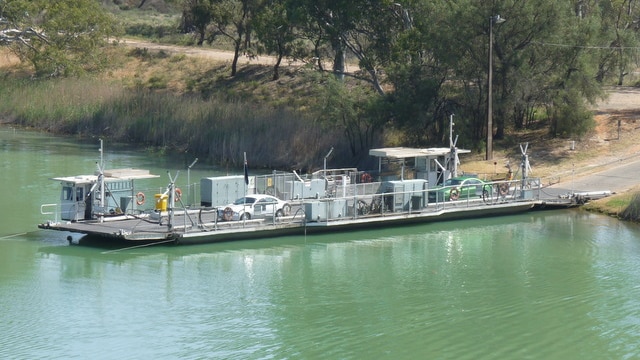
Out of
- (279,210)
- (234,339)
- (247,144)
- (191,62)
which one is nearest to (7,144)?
(247,144)

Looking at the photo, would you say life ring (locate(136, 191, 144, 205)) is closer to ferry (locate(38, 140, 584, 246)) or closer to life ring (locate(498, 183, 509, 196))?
ferry (locate(38, 140, 584, 246))

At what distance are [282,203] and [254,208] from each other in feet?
4.25

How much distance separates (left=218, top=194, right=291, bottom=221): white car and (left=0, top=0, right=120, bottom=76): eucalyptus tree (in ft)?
116

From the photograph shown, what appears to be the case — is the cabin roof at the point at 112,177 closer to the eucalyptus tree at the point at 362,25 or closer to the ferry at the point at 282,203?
the ferry at the point at 282,203

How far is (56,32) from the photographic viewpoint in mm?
75312

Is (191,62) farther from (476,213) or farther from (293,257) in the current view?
(293,257)

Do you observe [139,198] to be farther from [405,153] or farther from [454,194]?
[454,194]

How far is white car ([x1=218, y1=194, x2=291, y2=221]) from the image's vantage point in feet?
137

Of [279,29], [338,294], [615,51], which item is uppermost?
[279,29]

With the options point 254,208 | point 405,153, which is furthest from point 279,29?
point 254,208

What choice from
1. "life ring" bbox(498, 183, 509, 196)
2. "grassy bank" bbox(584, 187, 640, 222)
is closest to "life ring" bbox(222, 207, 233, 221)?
"life ring" bbox(498, 183, 509, 196)

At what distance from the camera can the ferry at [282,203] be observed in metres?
40.8

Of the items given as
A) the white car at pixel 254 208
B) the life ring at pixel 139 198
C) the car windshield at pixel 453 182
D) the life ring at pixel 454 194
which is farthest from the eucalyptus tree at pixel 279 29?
the life ring at pixel 139 198

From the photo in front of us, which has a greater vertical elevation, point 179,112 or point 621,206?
point 179,112
